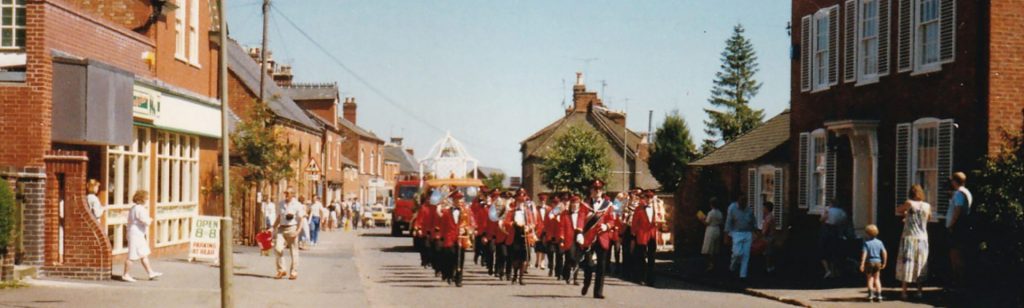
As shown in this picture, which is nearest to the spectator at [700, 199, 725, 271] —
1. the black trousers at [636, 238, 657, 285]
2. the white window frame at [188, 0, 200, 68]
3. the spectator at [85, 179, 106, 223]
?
the black trousers at [636, 238, 657, 285]

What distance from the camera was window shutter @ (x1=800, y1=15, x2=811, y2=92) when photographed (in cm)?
2744

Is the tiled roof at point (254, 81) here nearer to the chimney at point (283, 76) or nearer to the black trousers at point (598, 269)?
the chimney at point (283, 76)

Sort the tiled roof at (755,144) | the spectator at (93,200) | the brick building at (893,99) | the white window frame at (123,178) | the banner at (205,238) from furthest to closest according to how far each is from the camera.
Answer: the tiled roof at (755,144)
the banner at (205,238)
the white window frame at (123,178)
the spectator at (93,200)
the brick building at (893,99)

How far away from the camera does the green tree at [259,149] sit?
121 ft

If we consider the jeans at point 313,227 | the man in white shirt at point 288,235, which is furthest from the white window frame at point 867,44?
the jeans at point 313,227

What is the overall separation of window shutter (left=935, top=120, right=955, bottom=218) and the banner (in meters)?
13.8

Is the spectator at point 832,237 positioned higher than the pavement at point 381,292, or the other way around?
the spectator at point 832,237

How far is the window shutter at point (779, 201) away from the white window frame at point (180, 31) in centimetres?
1372

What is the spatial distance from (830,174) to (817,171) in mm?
1001

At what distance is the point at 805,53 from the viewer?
27656mm

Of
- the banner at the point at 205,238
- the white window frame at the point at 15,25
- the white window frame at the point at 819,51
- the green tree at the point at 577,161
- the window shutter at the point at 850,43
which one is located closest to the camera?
the white window frame at the point at 15,25

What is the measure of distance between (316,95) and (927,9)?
54020mm

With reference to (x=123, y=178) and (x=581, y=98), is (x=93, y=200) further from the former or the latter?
(x=581, y=98)

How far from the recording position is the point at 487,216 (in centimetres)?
2425
